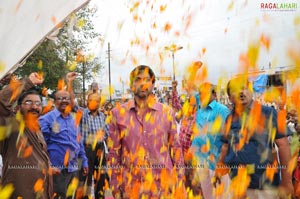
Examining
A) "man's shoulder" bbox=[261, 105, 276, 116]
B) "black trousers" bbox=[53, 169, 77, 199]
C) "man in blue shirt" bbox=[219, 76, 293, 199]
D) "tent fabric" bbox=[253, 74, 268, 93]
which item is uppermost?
"tent fabric" bbox=[253, 74, 268, 93]

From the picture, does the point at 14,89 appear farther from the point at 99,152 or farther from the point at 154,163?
the point at 99,152

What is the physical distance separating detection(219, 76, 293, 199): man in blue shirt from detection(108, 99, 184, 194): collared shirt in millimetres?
546

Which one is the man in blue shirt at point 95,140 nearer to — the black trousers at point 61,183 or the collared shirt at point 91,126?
the collared shirt at point 91,126

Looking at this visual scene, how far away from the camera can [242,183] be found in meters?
4.00

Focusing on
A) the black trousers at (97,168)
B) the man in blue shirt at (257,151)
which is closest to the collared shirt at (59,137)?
the black trousers at (97,168)

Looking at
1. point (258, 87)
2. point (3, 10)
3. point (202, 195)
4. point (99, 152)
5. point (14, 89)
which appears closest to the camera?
point (3, 10)

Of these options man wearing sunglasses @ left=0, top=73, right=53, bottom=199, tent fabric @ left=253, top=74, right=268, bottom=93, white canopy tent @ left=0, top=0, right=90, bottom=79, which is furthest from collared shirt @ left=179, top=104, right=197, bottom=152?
white canopy tent @ left=0, top=0, right=90, bottom=79

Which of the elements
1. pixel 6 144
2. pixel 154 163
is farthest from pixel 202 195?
pixel 6 144

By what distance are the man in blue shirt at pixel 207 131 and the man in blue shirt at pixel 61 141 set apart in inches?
56.2

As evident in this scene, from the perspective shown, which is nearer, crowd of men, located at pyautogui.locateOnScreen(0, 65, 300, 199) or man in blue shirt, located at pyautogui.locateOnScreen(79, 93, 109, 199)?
crowd of men, located at pyautogui.locateOnScreen(0, 65, 300, 199)

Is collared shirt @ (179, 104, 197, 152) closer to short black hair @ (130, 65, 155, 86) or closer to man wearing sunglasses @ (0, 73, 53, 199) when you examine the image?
short black hair @ (130, 65, 155, 86)

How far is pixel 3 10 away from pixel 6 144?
150cm

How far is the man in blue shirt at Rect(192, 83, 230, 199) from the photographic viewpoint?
5.15 meters

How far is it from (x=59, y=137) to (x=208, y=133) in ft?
5.51
